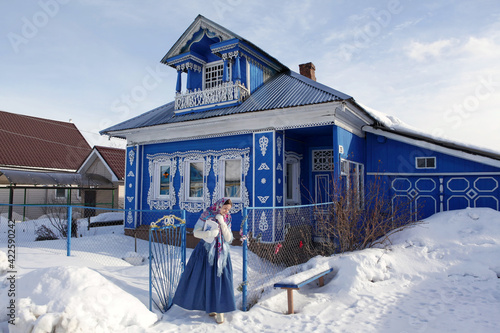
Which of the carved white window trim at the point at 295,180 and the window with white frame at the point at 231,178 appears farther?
the carved white window trim at the point at 295,180

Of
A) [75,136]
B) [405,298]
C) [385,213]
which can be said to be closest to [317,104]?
[385,213]

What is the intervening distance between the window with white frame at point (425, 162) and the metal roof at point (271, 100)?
3.37 m

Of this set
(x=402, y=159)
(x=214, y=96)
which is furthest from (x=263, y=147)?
(x=402, y=159)

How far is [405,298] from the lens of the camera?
19.1 feet

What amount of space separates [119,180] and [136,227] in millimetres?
8527

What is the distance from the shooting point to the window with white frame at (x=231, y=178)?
11.0 meters

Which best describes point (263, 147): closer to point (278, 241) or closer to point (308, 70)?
point (278, 241)

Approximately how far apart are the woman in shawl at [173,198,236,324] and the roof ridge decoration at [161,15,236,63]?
7.88m

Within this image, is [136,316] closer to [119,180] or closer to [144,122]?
[144,122]

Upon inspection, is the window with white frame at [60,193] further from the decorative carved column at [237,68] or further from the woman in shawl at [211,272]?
the woman in shawl at [211,272]

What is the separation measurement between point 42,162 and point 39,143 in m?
2.18

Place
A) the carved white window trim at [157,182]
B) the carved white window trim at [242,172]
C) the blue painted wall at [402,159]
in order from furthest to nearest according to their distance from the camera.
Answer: the carved white window trim at [157,182] → the carved white window trim at [242,172] → the blue painted wall at [402,159]

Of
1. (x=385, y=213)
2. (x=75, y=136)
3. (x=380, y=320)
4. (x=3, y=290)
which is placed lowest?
(x=380, y=320)

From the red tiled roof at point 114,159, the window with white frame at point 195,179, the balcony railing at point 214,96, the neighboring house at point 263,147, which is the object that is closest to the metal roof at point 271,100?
the neighboring house at point 263,147
